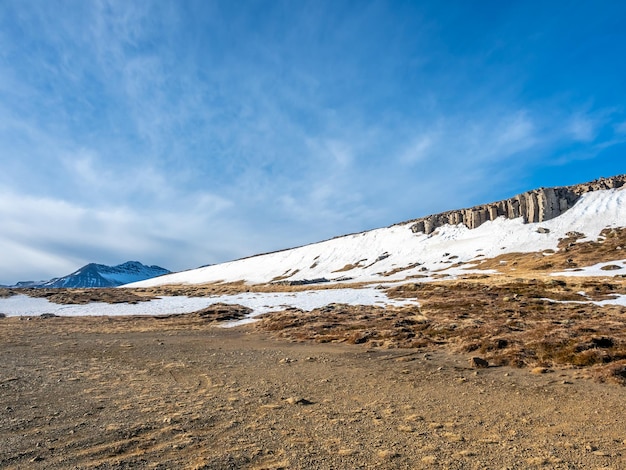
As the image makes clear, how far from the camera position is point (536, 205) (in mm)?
110812

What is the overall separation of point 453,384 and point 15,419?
13.1 meters

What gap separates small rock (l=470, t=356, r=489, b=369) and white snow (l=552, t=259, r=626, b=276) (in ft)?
173

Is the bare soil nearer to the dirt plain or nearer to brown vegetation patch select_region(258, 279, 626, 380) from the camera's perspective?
the dirt plain

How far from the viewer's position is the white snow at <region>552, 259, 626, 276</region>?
56.2m

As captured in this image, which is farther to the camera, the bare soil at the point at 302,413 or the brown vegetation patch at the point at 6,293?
the brown vegetation patch at the point at 6,293

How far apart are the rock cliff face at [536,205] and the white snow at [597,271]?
47518 millimetres

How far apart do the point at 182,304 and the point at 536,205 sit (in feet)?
346

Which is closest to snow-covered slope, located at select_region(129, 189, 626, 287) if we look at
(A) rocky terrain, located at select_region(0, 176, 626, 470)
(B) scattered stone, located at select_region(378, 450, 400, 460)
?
(A) rocky terrain, located at select_region(0, 176, 626, 470)

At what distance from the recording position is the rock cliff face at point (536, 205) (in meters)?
109

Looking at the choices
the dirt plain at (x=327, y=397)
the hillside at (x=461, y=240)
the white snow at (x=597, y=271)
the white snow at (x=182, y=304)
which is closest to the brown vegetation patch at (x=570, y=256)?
the hillside at (x=461, y=240)

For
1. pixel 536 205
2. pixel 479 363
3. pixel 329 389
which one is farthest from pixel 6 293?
pixel 536 205

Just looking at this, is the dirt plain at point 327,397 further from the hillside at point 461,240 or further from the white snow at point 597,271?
the hillside at point 461,240

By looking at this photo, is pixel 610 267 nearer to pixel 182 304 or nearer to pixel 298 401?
pixel 182 304

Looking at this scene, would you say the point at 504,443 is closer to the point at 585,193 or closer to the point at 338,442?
the point at 338,442
